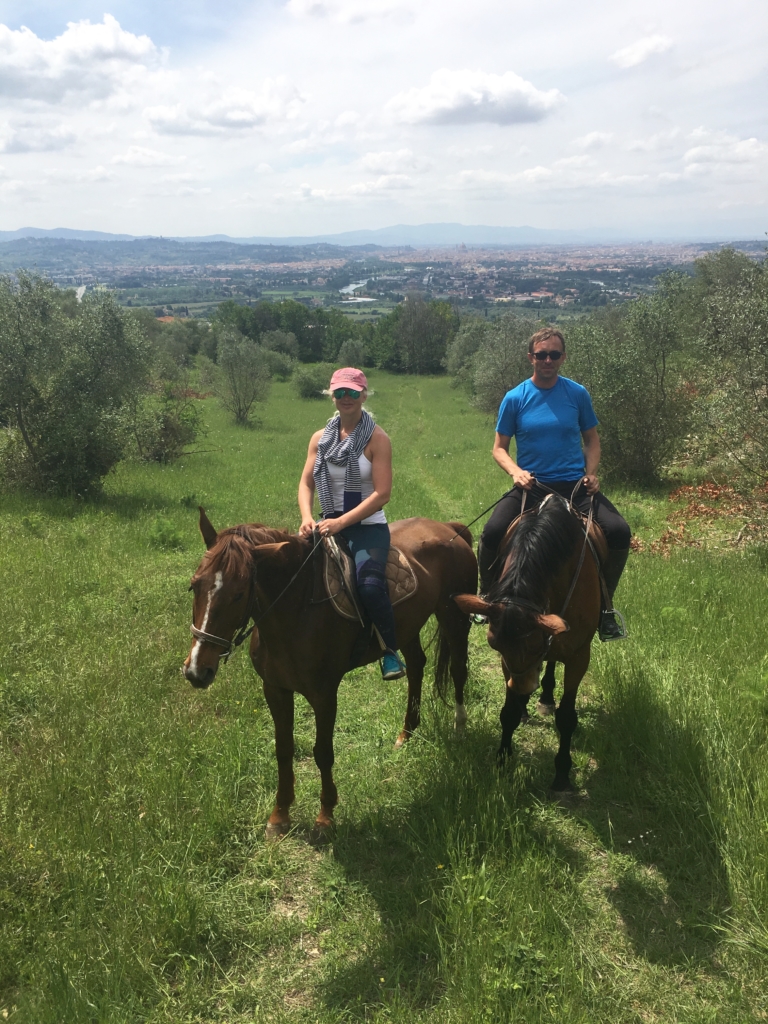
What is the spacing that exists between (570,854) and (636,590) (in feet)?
15.9

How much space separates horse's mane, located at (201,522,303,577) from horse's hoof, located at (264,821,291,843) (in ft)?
7.00

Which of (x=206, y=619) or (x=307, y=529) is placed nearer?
(x=206, y=619)

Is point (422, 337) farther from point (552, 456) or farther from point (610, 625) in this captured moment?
point (610, 625)

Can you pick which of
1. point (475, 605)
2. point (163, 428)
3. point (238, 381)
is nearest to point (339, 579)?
point (475, 605)

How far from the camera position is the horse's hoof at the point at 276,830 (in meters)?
4.33

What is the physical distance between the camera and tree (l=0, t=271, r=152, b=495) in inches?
580

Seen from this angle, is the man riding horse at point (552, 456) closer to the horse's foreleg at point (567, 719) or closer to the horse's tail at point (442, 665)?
the horse's foreleg at point (567, 719)

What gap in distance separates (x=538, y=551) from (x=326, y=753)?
7.28ft

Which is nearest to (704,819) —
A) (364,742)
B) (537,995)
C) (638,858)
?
(638,858)

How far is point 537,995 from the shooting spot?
9.81 ft

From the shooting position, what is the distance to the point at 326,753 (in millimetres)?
4465

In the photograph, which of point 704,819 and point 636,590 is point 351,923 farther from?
point 636,590

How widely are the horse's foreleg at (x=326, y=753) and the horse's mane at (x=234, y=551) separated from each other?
4.44ft

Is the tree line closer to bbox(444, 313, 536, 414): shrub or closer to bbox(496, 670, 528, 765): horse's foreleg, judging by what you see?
bbox(496, 670, 528, 765): horse's foreleg
